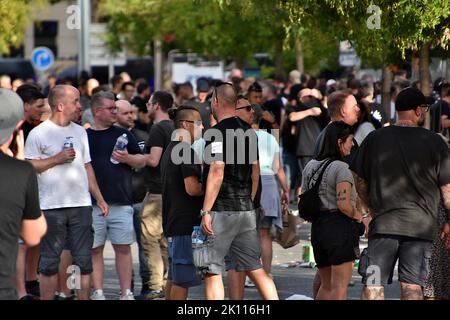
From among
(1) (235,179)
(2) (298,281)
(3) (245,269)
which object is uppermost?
(1) (235,179)

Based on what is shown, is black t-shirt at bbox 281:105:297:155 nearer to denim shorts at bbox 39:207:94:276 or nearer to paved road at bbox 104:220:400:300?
paved road at bbox 104:220:400:300

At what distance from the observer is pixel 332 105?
991 cm

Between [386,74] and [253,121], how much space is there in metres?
3.71

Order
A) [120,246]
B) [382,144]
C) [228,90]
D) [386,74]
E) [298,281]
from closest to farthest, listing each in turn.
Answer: [382,144] < [228,90] < [120,246] < [298,281] < [386,74]

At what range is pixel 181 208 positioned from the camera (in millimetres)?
9664

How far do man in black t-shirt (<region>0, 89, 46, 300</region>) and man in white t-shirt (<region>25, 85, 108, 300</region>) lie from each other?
3.80 metres

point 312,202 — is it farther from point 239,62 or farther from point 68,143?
point 239,62

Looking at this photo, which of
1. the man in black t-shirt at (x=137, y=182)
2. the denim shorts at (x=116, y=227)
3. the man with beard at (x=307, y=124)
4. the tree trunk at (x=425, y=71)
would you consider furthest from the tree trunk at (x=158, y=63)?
the denim shorts at (x=116, y=227)

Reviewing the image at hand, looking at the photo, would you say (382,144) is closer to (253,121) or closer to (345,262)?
(345,262)

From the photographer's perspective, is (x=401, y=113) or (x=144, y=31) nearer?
(x=401, y=113)

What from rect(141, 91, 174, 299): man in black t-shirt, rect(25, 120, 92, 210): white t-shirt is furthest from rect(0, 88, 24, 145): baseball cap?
rect(141, 91, 174, 299): man in black t-shirt

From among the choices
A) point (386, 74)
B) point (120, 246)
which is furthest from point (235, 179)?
point (386, 74)

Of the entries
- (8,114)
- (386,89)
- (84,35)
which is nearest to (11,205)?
(8,114)

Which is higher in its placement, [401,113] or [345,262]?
[401,113]
